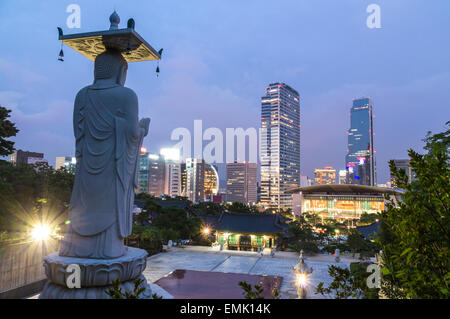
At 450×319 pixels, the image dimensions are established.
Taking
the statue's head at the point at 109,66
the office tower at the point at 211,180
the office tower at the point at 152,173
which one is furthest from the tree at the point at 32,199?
the office tower at the point at 211,180

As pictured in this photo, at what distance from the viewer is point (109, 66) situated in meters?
6.96

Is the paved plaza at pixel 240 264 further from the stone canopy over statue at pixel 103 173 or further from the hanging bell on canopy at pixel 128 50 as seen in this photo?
the hanging bell on canopy at pixel 128 50

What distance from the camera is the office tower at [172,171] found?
109625mm

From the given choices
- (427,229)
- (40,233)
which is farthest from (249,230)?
(427,229)

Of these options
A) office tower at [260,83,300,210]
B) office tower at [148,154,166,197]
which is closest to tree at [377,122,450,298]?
office tower at [260,83,300,210]

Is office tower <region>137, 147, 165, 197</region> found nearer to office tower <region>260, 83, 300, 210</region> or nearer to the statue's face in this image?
office tower <region>260, 83, 300, 210</region>

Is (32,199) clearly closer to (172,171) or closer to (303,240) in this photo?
(303,240)

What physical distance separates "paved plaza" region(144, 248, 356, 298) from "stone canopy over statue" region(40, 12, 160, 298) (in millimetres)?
8758

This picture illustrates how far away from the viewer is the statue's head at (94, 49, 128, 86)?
6.94 m

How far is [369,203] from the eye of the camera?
4800cm

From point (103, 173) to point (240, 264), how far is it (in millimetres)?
14016

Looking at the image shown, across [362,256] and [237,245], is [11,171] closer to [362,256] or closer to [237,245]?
[237,245]

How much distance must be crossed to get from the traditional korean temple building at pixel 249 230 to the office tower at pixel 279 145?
87.4 meters

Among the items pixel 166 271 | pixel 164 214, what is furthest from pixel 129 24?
pixel 164 214
